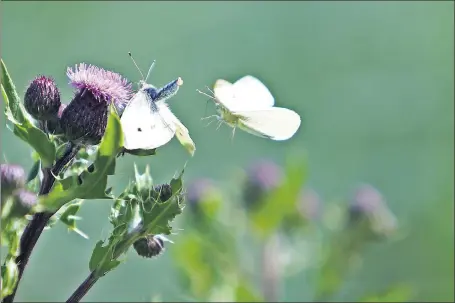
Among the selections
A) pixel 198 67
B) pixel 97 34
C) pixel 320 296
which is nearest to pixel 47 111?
pixel 320 296

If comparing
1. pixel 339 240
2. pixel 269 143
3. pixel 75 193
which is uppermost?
pixel 75 193

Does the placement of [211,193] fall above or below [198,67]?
above

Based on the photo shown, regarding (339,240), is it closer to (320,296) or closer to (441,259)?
(320,296)

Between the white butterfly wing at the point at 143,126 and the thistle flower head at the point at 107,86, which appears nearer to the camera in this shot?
the white butterfly wing at the point at 143,126

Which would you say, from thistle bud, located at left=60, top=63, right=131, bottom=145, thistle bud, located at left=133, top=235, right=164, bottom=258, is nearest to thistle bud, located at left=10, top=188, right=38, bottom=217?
thistle bud, located at left=60, top=63, right=131, bottom=145

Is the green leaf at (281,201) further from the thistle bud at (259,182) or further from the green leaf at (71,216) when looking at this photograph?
the green leaf at (71,216)

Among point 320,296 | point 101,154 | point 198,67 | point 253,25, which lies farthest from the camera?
point 253,25

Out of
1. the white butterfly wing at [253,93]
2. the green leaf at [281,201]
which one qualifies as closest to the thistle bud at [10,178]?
the white butterfly wing at [253,93]
